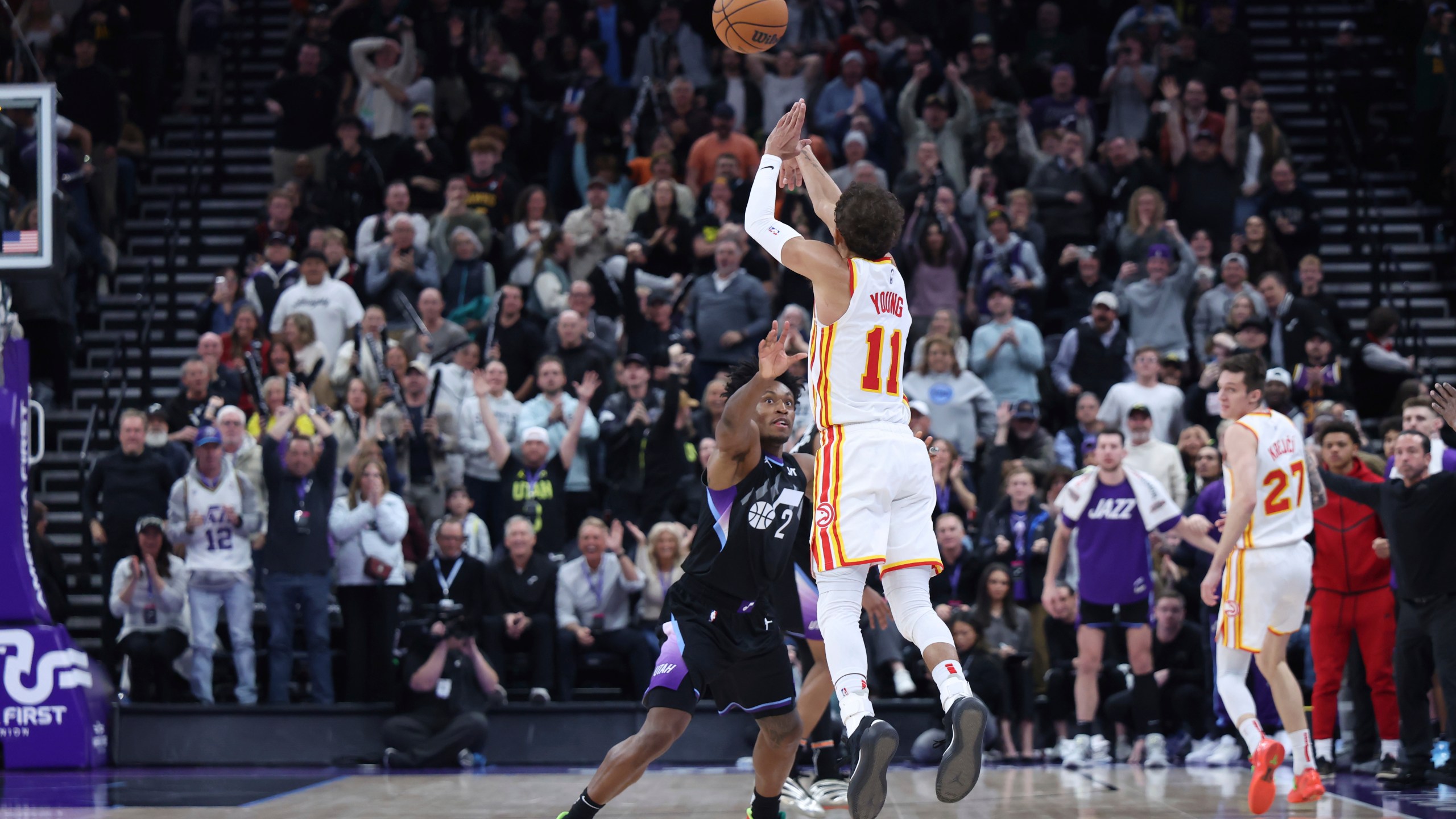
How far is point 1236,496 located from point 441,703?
622cm

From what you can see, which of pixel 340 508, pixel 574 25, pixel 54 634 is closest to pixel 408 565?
pixel 340 508

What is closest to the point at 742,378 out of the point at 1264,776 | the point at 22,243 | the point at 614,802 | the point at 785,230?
the point at 785,230

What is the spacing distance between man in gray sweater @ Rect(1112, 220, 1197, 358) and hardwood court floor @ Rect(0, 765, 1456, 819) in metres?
5.29

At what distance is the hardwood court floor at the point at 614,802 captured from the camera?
8.38 metres

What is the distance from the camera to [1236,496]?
841 centimetres

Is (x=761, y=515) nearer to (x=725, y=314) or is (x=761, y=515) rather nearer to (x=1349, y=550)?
(x=1349, y=550)

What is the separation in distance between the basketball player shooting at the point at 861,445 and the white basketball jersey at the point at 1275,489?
115 inches

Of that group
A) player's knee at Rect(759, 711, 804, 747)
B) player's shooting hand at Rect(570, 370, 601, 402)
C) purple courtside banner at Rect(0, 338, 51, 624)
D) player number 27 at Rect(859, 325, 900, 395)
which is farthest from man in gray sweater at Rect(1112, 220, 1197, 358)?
purple courtside banner at Rect(0, 338, 51, 624)

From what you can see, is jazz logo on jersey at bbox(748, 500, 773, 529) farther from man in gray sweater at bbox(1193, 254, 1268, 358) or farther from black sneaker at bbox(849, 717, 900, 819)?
man in gray sweater at bbox(1193, 254, 1268, 358)

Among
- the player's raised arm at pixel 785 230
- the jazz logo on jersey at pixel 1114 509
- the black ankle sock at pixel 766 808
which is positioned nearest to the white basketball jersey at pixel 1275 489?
the jazz logo on jersey at pixel 1114 509

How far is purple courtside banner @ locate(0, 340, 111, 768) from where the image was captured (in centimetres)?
1127

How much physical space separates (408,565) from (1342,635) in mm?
7377

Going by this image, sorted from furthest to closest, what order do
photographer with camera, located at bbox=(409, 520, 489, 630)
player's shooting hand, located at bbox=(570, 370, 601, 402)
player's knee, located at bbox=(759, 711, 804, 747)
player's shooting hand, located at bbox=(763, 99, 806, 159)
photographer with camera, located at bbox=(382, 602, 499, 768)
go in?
player's shooting hand, located at bbox=(570, 370, 601, 402), photographer with camera, located at bbox=(409, 520, 489, 630), photographer with camera, located at bbox=(382, 602, 499, 768), player's knee, located at bbox=(759, 711, 804, 747), player's shooting hand, located at bbox=(763, 99, 806, 159)

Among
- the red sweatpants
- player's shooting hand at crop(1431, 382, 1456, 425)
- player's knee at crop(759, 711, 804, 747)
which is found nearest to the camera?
player's knee at crop(759, 711, 804, 747)
